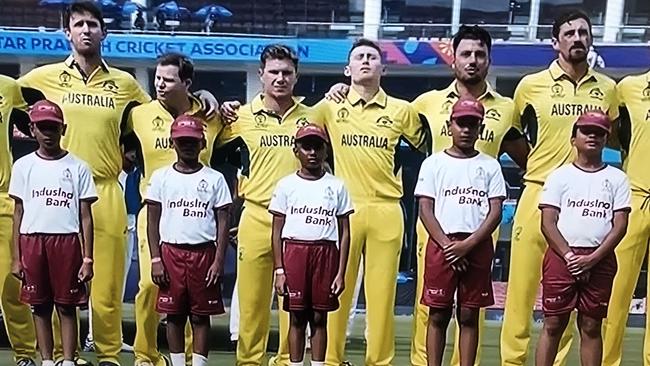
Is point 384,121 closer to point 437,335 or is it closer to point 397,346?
point 437,335

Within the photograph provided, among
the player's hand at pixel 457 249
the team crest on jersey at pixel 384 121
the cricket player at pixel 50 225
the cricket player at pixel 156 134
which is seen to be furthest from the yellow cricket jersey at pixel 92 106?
the player's hand at pixel 457 249

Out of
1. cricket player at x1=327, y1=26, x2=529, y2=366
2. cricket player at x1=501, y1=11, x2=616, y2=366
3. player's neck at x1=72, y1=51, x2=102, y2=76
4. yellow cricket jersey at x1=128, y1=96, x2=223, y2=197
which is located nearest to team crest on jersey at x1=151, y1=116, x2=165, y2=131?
yellow cricket jersey at x1=128, y1=96, x2=223, y2=197

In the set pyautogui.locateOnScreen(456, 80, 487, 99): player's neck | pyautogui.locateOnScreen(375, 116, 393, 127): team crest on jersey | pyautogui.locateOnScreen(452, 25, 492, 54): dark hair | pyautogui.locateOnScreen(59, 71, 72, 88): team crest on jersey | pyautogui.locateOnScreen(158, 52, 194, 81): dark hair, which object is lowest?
pyautogui.locateOnScreen(375, 116, 393, 127): team crest on jersey

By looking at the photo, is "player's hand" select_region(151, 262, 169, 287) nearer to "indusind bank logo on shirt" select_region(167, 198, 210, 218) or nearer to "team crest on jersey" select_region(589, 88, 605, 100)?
"indusind bank logo on shirt" select_region(167, 198, 210, 218)

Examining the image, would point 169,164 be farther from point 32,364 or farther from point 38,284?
point 32,364

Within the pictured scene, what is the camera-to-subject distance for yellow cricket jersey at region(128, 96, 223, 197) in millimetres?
4547

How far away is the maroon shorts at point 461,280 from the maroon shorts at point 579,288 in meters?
0.28

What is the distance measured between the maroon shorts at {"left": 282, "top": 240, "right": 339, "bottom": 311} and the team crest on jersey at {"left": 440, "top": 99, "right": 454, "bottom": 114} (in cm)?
89

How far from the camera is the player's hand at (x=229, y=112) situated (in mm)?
4648

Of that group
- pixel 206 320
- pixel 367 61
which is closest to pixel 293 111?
pixel 367 61

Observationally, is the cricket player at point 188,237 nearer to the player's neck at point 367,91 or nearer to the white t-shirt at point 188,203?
the white t-shirt at point 188,203

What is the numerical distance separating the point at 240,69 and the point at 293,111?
9.63 meters

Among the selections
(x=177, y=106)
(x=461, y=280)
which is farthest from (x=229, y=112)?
(x=461, y=280)

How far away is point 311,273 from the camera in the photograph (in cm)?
417
